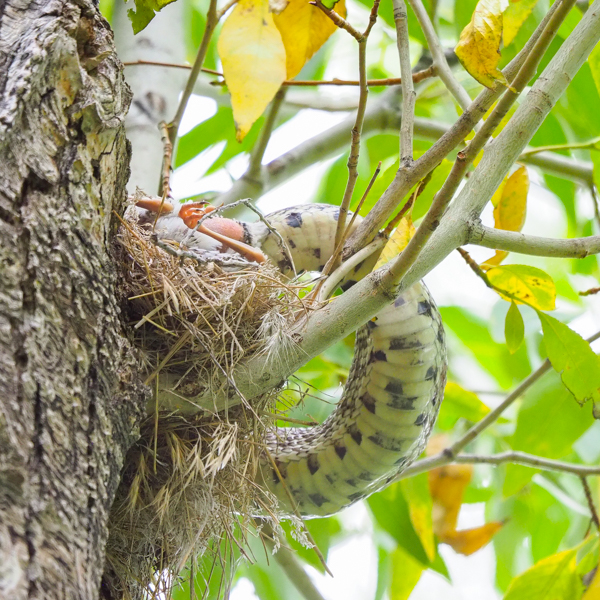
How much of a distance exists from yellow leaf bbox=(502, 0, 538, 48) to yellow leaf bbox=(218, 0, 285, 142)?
1.34 feet

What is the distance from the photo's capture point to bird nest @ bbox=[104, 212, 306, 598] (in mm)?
A: 1055

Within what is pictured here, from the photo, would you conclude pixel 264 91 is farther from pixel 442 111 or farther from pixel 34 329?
pixel 442 111

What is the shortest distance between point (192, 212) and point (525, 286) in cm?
67

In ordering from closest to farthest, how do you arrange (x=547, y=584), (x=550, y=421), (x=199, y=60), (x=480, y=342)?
1. (x=199, y=60)
2. (x=547, y=584)
3. (x=550, y=421)
4. (x=480, y=342)

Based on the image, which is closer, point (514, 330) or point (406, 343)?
point (406, 343)

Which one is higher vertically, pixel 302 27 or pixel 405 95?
pixel 302 27

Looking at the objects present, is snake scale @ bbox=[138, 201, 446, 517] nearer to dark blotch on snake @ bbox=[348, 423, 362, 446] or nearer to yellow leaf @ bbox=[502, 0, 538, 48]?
dark blotch on snake @ bbox=[348, 423, 362, 446]

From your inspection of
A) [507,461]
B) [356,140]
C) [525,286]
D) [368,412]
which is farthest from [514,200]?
[507,461]

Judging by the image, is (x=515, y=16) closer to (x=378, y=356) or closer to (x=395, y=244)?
(x=395, y=244)

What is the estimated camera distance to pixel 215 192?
2.36 metres

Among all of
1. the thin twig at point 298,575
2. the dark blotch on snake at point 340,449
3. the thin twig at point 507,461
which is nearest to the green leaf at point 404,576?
the thin twig at point 298,575

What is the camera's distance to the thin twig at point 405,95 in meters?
1.04

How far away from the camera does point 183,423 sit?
110cm

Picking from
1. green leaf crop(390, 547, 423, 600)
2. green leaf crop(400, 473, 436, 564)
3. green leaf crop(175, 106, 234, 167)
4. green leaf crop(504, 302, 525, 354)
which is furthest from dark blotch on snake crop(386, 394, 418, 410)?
green leaf crop(175, 106, 234, 167)
